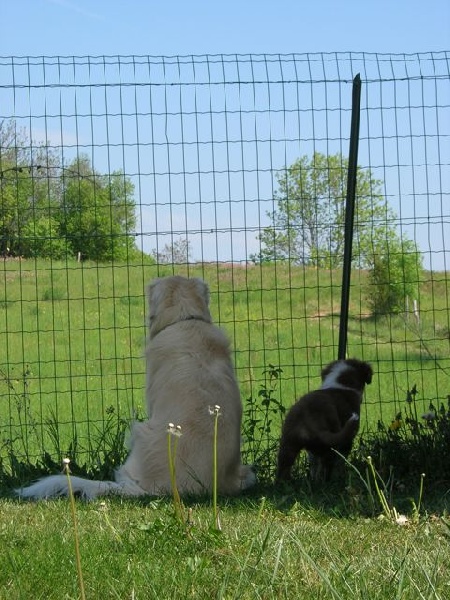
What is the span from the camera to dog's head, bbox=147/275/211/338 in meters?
7.58

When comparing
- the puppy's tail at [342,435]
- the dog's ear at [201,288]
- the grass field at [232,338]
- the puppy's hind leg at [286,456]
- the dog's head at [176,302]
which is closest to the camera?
the puppy's tail at [342,435]

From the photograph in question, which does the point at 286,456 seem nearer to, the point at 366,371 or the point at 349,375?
the point at 349,375

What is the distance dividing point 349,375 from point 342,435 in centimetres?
76

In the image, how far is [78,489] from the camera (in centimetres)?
686

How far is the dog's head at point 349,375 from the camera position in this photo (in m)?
7.60

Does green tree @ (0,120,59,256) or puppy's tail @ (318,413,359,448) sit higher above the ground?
green tree @ (0,120,59,256)

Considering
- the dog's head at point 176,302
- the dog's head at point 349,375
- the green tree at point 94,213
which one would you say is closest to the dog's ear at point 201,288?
the dog's head at point 176,302

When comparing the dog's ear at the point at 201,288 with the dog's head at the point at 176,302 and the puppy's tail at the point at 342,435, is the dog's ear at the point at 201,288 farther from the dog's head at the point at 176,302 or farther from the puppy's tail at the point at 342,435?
the puppy's tail at the point at 342,435

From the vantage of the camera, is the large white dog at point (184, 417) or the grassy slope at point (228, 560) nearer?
the grassy slope at point (228, 560)

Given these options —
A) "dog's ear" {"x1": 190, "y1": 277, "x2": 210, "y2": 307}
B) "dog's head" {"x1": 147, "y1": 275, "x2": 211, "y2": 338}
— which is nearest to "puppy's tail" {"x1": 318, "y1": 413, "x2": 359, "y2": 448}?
"dog's head" {"x1": 147, "y1": 275, "x2": 211, "y2": 338}

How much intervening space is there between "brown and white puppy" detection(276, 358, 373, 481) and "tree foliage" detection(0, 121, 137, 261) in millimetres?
2260

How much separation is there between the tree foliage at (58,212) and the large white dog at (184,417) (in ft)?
4.32

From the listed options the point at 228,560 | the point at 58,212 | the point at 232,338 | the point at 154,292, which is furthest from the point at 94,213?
the point at 228,560

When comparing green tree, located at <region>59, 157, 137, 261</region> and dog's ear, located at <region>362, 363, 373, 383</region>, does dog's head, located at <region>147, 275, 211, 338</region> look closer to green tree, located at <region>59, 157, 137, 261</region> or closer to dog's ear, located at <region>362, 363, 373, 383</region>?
green tree, located at <region>59, 157, 137, 261</region>
